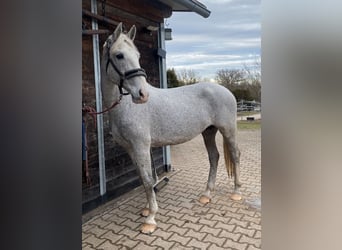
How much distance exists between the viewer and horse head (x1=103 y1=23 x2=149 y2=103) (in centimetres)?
117

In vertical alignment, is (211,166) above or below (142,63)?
below

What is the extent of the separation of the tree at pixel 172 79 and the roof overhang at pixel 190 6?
0.27 m

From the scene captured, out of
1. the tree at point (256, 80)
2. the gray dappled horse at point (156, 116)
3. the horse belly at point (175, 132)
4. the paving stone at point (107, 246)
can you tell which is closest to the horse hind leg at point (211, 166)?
the gray dappled horse at point (156, 116)

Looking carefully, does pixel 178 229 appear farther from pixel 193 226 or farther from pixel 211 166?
pixel 211 166

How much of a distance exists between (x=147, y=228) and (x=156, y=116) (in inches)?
23.6

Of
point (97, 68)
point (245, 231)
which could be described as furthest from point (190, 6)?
A: point (245, 231)

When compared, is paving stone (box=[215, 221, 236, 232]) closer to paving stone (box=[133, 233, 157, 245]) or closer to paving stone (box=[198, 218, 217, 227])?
paving stone (box=[198, 218, 217, 227])

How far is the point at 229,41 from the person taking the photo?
0.95 metres

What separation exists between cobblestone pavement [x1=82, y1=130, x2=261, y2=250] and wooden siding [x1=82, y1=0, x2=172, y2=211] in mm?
114

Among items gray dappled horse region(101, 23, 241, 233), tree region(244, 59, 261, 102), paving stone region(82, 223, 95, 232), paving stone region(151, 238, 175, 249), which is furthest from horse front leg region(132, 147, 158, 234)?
tree region(244, 59, 261, 102)

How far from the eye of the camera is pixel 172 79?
1417mm
